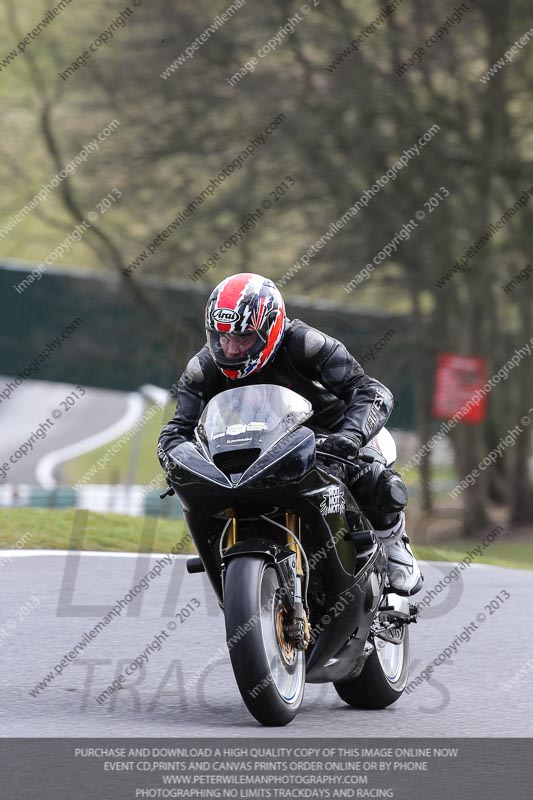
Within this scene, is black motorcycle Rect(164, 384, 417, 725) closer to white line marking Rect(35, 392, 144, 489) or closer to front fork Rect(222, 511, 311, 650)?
front fork Rect(222, 511, 311, 650)

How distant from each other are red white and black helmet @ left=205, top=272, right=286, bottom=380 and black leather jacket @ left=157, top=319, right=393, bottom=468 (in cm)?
14

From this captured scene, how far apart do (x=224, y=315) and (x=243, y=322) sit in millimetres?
80

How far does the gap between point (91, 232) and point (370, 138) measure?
7.32 metres

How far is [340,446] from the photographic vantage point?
5.73 m

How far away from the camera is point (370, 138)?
971 inches

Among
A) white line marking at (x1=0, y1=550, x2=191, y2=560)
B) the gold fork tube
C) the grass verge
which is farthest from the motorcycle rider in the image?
the grass verge

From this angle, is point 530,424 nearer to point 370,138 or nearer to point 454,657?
point 370,138

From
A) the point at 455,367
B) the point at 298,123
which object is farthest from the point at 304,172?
the point at 455,367

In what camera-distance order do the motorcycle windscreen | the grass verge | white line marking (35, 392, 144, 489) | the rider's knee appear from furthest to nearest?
white line marking (35, 392, 144, 489) < the grass verge < the rider's knee < the motorcycle windscreen

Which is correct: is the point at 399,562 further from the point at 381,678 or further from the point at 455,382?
the point at 455,382

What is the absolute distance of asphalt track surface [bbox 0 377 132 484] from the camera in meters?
48.2

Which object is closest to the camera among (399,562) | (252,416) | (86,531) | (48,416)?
(252,416)

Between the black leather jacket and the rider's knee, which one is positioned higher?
the black leather jacket
